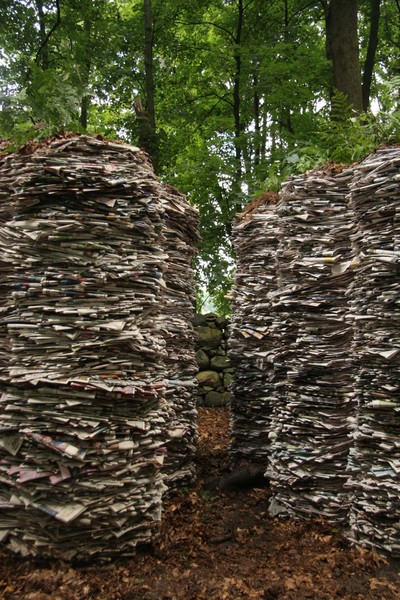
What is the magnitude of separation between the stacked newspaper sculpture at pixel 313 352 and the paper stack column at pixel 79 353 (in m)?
1.45

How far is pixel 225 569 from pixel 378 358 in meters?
1.89

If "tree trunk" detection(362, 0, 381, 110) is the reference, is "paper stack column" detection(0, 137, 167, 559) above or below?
below

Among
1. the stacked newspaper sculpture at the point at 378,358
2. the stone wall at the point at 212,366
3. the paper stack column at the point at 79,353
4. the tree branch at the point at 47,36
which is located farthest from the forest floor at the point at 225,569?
the tree branch at the point at 47,36

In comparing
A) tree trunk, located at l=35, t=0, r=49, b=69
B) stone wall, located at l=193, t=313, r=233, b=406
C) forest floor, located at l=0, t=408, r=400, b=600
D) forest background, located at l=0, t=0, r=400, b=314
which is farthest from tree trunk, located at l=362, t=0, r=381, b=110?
forest floor, located at l=0, t=408, r=400, b=600

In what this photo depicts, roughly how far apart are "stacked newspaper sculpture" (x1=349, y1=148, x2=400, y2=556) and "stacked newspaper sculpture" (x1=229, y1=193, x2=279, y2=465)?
2.10 metres

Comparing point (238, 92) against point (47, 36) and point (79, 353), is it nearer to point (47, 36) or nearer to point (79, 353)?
point (47, 36)

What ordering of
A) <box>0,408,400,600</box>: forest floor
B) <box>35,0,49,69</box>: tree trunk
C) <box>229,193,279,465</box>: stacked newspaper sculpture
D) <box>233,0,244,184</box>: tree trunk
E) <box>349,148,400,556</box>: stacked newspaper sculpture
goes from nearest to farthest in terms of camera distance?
<box>0,408,400,600</box>: forest floor → <box>349,148,400,556</box>: stacked newspaper sculpture → <box>229,193,279,465</box>: stacked newspaper sculpture → <box>35,0,49,69</box>: tree trunk → <box>233,0,244,184</box>: tree trunk

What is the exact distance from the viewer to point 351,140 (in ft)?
17.1

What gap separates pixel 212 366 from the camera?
36.8 ft

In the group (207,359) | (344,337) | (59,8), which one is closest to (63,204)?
(344,337)

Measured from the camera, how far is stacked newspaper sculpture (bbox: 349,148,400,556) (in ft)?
12.8

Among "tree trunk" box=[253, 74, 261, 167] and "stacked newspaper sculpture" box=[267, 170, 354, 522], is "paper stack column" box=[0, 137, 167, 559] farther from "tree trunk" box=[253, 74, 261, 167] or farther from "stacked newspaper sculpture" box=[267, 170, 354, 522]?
"tree trunk" box=[253, 74, 261, 167]

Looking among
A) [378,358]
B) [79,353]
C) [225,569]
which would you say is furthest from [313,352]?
[79,353]

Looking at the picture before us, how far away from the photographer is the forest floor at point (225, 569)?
10.9 ft
